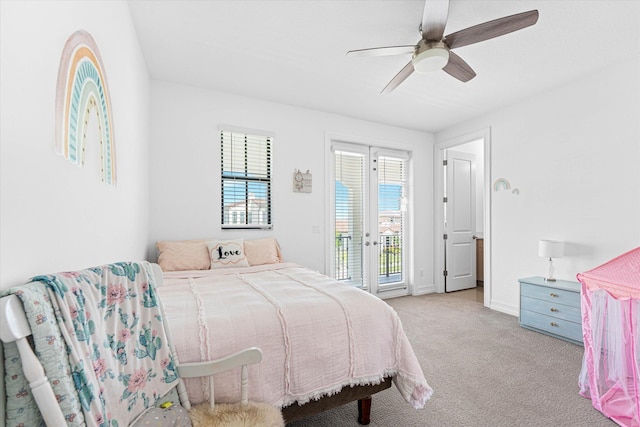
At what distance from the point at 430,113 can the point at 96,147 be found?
12.8 feet

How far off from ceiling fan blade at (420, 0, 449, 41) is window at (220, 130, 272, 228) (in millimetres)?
2226

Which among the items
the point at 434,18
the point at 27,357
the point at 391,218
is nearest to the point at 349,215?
the point at 391,218

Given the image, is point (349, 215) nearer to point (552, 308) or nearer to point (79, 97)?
point (552, 308)

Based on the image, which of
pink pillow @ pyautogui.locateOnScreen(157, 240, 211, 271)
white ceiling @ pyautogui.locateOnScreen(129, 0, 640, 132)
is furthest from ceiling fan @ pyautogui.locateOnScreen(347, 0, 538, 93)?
pink pillow @ pyautogui.locateOnScreen(157, 240, 211, 271)

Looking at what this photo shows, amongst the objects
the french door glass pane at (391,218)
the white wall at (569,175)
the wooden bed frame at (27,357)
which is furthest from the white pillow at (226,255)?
the white wall at (569,175)

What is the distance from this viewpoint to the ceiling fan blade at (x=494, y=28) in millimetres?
1703

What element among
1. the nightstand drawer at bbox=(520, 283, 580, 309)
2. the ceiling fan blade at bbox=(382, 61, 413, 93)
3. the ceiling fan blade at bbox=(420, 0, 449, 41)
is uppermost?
the ceiling fan blade at bbox=(420, 0, 449, 41)

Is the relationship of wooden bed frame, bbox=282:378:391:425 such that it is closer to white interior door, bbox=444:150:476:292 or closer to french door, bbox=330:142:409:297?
french door, bbox=330:142:409:297

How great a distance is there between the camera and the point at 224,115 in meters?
3.45

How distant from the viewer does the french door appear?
4258mm

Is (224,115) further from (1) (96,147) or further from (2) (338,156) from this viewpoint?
(1) (96,147)

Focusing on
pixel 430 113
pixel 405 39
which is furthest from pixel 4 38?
pixel 430 113

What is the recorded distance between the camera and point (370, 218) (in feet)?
14.6

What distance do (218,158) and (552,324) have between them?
4.02 metres
